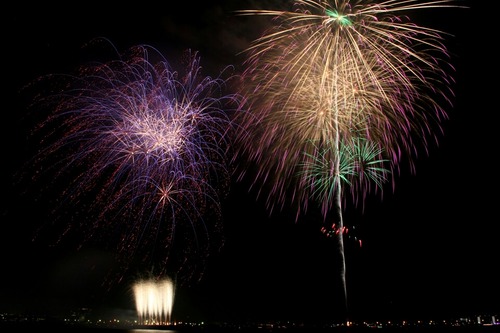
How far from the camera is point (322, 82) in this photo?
60.7 feet

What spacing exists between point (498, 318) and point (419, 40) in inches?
1758

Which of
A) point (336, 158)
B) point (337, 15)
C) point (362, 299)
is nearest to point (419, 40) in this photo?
point (337, 15)

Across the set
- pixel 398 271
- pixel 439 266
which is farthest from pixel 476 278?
pixel 398 271

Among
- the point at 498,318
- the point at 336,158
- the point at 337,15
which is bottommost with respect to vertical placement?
the point at 498,318

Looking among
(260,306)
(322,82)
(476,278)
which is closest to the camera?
(322,82)

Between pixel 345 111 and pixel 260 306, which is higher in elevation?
pixel 345 111

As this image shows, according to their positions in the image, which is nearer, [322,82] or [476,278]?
[322,82]

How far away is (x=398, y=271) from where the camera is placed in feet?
182

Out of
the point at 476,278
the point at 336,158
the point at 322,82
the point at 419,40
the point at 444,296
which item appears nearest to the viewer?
the point at 419,40

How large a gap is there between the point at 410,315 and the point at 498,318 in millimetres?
11464

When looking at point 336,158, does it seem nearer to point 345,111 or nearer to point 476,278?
point 345,111

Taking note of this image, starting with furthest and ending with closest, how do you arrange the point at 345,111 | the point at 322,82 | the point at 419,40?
the point at 345,111
the point at 322,82
the point at 419,40

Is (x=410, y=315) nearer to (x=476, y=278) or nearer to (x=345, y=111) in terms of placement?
(x=476, y=278)

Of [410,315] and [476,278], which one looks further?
[410,315]
